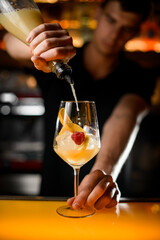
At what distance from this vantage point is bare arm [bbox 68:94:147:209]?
911 millimetres

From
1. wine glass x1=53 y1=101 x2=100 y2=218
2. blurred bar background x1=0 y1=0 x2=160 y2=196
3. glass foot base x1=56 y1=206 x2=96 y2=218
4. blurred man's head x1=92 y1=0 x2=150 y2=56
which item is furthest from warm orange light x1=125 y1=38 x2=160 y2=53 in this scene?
glass foot base x1=56 y1=206 x2=96 y2=218

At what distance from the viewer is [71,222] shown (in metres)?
0.82

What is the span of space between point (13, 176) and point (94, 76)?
230 centimetres

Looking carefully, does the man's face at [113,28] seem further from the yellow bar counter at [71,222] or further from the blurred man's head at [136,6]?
the yellow bar counter at [71,222]

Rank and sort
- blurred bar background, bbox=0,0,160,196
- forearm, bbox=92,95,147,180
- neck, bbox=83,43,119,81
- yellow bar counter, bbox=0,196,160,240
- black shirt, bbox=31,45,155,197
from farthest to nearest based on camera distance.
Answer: blurred bar background, bbox=0,0,160,196, neck, bbox=83,43,119,81, black shirt, bbox=31,45,155,197, forearm, bbox=92,95,147,180, yellow bar counter, bbox=0,196,160,240

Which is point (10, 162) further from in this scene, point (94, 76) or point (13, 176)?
point (94, 76)

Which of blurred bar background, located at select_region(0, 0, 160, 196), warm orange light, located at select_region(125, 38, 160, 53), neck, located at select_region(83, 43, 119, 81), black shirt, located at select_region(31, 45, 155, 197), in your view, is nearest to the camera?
black shirt, located at select_region(31, 45, 155, 197)

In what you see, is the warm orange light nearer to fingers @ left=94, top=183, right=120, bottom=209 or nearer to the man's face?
the man's face

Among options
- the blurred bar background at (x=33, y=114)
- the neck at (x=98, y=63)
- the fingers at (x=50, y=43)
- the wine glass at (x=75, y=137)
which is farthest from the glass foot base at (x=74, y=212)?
the blurred bar background at (x=33, y=114)

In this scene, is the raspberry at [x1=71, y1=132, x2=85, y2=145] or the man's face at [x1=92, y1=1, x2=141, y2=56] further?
the man's face at [x1=92, y1=1, x2=141, y2=56]

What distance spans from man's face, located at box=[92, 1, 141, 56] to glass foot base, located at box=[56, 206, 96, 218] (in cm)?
129

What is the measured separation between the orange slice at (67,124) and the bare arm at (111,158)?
7.1 inches

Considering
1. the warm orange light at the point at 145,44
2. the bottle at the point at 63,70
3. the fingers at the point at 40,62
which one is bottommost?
the bottle at the point at 63,70

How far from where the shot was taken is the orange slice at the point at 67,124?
0.90m
